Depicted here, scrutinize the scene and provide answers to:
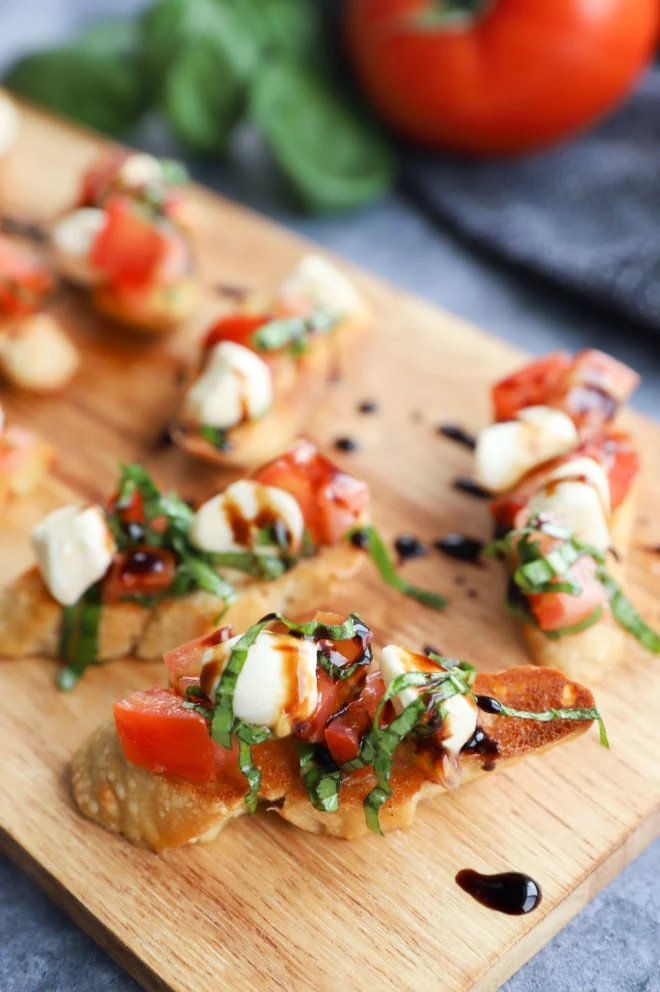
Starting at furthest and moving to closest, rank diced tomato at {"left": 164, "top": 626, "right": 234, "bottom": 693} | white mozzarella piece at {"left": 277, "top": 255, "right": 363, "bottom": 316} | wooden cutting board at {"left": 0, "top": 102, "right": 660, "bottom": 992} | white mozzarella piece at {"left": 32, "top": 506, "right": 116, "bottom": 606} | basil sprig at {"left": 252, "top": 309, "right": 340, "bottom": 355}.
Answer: white mozzarella piece at {"left": 277, "top": 255, "right": 363, "bottom": 316} → basil sprig at {"left": 252, "top": 309, "right": 340, "bottom": 355} → white mozzarella piece at {"left": 32, "top": 506, "right": 116, "bottom": 606} → diced tomato at {"left": 164, "top": 626, "right": 234, "bottom": 693} → wooden cutting board at {"left": 0, "top": 102, "right": 660, "bottom": 992}

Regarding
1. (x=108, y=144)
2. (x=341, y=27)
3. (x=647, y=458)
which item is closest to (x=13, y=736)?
(x=647, y=458)

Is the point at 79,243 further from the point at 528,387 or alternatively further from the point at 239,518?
the point at 528,387

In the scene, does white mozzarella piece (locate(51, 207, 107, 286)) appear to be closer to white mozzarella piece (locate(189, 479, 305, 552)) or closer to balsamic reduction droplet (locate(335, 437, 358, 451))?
balsamic reduction droplet (locate(335, 437, 358, 451))

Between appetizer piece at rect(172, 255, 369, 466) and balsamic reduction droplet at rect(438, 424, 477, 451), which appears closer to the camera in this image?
appetizer piece at rect(172, 255, 369, 466)

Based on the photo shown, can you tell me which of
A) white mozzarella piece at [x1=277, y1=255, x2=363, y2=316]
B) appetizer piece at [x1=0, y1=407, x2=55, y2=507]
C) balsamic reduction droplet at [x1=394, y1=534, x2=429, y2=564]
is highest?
white mozzarella piece at [x1=277, y1=255, x2=363, y2=316]

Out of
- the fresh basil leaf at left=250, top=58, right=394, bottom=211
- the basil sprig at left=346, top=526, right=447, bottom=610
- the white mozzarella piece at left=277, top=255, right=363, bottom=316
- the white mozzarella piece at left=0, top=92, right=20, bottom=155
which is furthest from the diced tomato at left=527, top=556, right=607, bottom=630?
the white mozzarella piece at left=0, top=92, right=20, bottom=155

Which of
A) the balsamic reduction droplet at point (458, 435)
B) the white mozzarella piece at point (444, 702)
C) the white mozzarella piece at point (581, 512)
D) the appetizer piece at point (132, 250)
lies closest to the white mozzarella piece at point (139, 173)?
the appetizer piece at point (132, 250)

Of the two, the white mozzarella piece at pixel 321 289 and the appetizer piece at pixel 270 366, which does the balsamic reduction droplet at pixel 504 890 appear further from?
the white mozzarella piece at pixel 321 289
